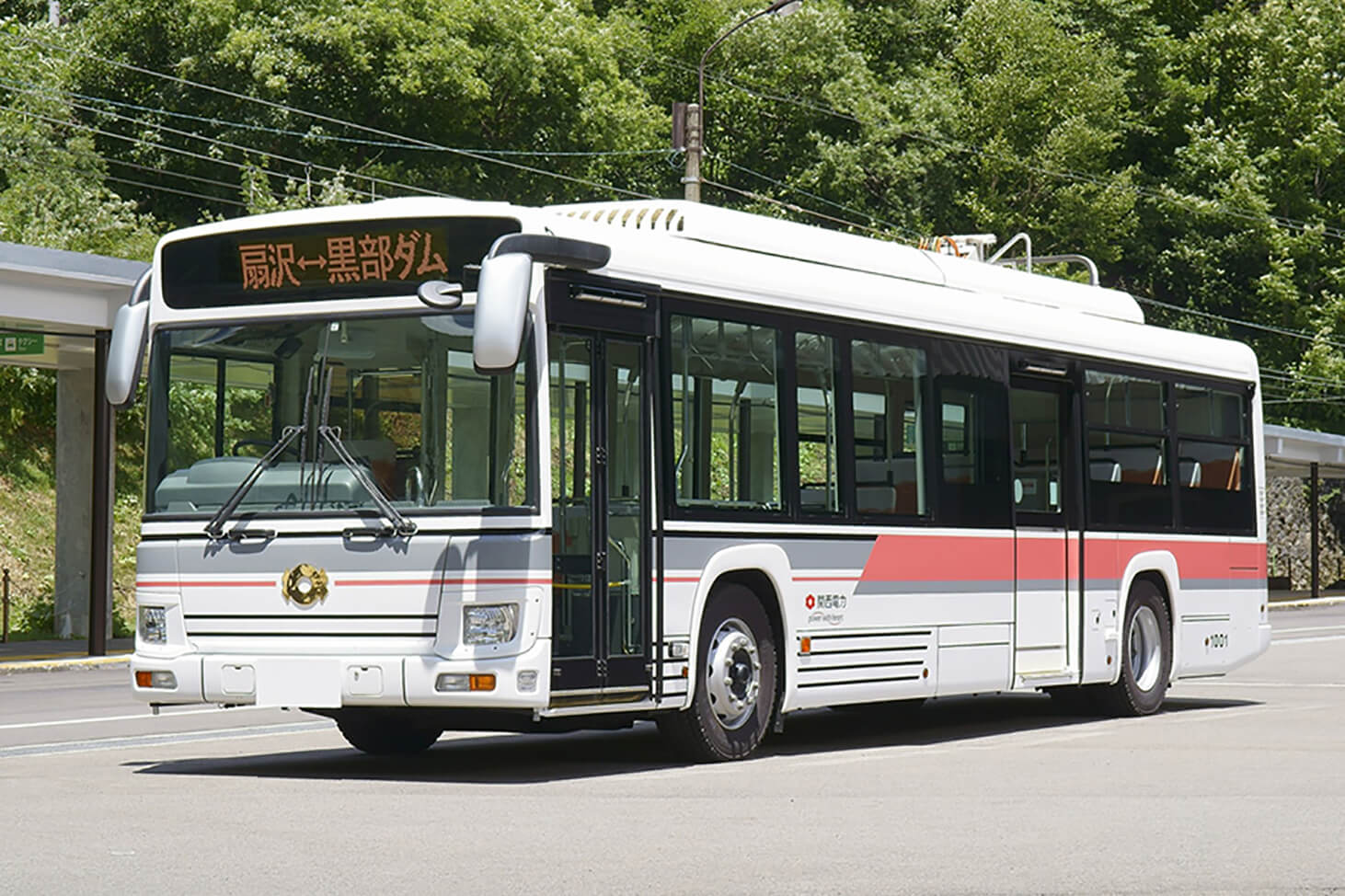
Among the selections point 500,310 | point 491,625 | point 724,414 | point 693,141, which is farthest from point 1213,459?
point 693,141

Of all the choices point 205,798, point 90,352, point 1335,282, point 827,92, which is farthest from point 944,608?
point 1335,282

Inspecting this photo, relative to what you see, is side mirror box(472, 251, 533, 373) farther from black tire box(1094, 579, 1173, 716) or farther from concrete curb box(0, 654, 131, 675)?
concrete curb box(0, 654, 131, 675)

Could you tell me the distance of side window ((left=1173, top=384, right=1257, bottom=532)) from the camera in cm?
1900

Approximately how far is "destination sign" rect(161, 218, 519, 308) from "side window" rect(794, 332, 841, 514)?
9.36 ft

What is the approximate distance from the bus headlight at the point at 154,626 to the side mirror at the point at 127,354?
1.21 meters

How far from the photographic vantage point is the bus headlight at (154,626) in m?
12.6

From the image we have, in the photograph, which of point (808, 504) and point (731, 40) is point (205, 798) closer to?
point (808, 504)

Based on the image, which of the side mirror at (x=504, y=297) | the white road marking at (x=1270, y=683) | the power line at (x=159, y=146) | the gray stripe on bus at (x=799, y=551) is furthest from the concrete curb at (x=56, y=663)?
the power line at (x=159, y=146)

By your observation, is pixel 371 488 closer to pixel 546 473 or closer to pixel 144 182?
pixel 546 473

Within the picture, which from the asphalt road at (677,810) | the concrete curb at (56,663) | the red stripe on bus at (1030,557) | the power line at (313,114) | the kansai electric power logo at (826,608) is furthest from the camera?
the power line at (313,114)

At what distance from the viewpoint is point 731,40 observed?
6262 centimetres

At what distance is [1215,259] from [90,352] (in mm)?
46145

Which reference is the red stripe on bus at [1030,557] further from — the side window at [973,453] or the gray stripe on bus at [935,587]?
the side window at [973,453]

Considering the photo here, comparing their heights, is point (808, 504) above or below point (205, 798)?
above
